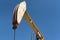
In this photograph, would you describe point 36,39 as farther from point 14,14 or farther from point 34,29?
point 14,14

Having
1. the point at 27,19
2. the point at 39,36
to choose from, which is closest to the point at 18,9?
the point at 27,19

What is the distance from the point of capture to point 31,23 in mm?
A: 19125

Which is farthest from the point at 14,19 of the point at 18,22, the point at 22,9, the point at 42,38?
the point at 42,38

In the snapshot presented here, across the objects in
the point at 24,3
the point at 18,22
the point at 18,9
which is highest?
the point at 24,3

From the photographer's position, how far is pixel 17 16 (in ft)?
43.0

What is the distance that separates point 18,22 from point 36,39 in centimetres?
832

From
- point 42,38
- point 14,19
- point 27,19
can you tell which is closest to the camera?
point 14,19

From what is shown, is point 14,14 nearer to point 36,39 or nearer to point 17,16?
point 17,16

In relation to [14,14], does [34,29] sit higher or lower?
higher

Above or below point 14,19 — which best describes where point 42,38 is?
above

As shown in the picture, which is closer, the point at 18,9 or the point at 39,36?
the point at 18,9

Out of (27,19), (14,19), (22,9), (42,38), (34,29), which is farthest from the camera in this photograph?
(42,38)

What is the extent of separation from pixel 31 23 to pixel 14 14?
6.08 m

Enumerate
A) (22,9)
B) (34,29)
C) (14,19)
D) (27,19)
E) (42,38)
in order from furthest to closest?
1. (42,38)
2. (34,29)
3. (27,19)
4. (22,9)
5. (14,19)
